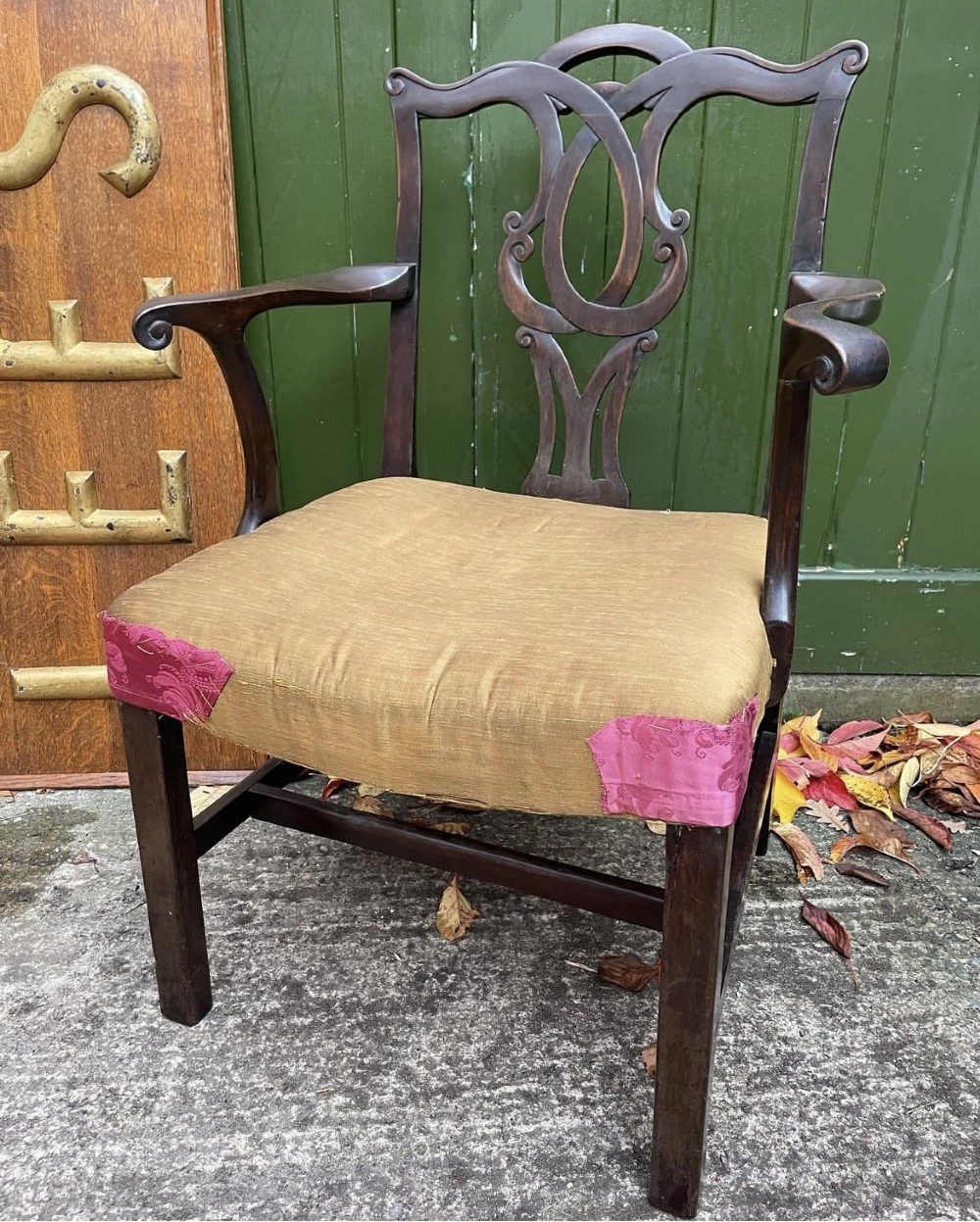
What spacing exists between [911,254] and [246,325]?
1166 mm

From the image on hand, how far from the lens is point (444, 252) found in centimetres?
172

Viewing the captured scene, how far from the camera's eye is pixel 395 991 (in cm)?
128

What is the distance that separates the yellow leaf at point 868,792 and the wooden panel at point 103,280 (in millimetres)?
1168

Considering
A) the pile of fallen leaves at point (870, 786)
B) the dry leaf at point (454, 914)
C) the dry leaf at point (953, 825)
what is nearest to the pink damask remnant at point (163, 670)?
the dry leaf at point (454, 914)

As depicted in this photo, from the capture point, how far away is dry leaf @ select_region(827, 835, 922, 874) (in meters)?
1.56

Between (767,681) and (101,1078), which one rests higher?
(767,681)

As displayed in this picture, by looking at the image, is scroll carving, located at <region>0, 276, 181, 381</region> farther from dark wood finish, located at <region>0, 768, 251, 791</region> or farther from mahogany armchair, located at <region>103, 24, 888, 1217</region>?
dark wood finish, located at <region>0, 768, 251, 791</region>

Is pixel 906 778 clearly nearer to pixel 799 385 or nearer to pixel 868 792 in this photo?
pixel 868 792

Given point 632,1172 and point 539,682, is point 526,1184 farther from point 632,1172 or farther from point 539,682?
→ point 539,682

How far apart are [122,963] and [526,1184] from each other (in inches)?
24.9

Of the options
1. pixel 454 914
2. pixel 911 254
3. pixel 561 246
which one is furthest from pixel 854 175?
pixel 454 914

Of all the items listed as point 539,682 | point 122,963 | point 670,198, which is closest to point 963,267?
point 670,198

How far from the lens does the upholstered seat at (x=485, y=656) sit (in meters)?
0.82

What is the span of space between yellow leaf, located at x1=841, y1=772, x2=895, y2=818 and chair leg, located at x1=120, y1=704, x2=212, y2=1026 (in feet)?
3.66
